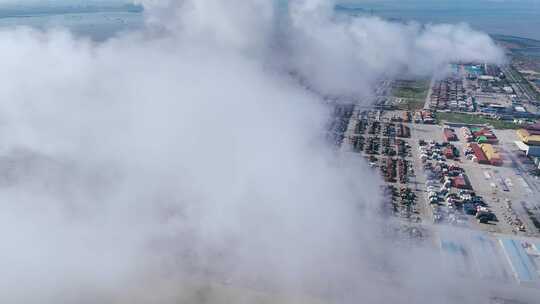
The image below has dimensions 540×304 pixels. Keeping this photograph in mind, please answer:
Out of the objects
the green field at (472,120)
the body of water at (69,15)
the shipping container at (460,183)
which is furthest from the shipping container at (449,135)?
the body of water at (69,15)

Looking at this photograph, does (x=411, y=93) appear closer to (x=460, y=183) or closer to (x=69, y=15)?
(x=460, y=183)

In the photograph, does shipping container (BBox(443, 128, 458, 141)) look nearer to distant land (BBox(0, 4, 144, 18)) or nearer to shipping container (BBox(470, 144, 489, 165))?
shipping container (BBox(470, 144, 489, 165))

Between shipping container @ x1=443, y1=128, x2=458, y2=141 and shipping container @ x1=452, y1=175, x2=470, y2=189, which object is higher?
shipping container @ x1=443, y1=128, x2=458, y2=141

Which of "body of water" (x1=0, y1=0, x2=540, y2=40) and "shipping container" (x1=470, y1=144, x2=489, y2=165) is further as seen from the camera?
"body of water" (x1=0, y1=0, x2=540, y2=40)

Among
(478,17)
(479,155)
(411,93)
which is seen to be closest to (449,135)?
(479,155)

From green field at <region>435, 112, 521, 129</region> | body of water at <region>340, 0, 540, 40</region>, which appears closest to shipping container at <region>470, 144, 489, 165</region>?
green field at <region>435, 112, 521, 129</region>

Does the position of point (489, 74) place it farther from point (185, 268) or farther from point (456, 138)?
point (185, 268)

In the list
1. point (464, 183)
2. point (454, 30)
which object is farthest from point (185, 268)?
point (454, 30)
